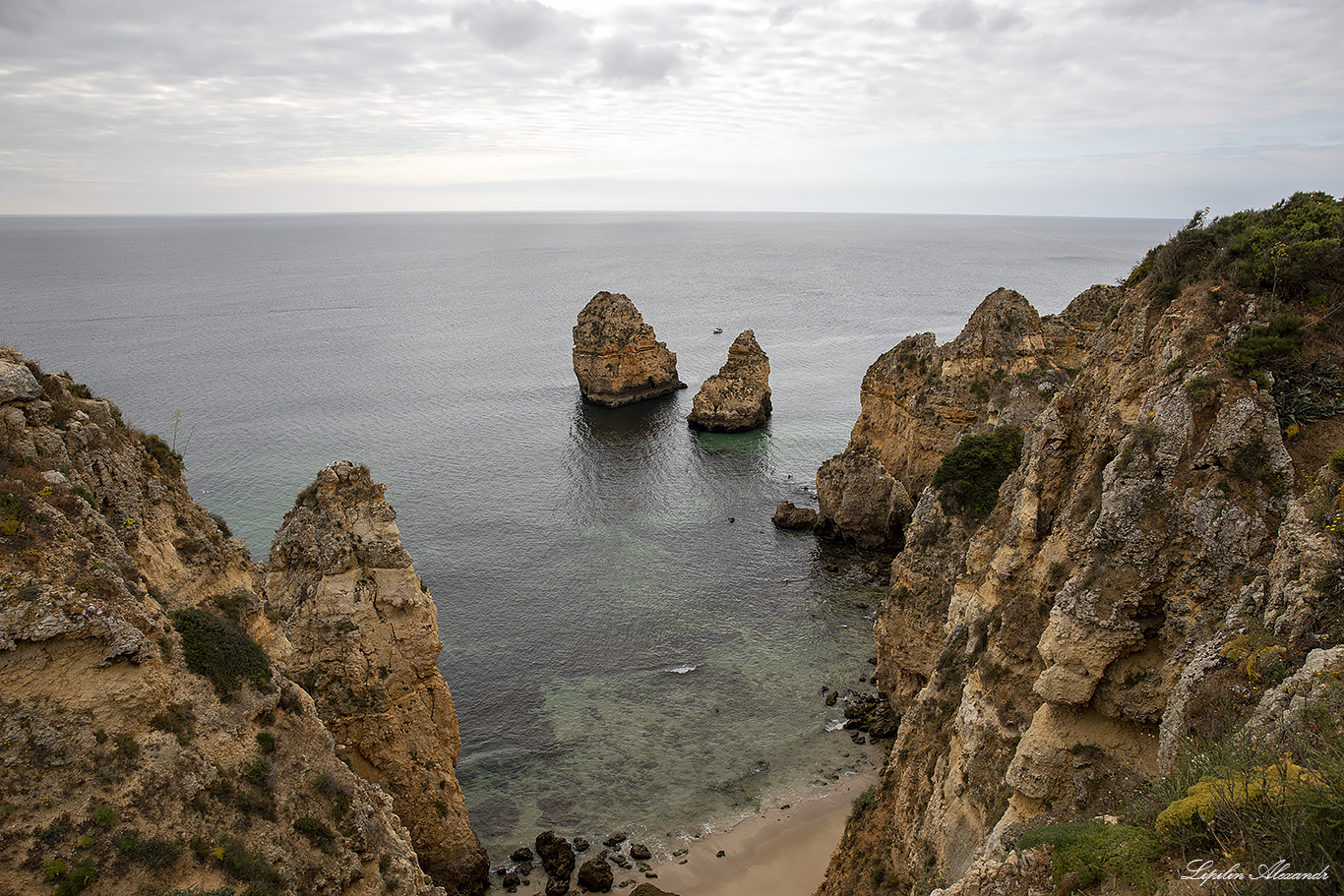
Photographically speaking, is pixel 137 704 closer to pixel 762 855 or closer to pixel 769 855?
pixel 762 855

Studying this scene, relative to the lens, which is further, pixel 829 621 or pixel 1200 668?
pixel 829 621

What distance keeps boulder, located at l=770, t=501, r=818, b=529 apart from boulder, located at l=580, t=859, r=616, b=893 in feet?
114

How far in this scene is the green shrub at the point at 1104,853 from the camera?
10195 millimetres

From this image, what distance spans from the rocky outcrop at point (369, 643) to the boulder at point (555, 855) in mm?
3465

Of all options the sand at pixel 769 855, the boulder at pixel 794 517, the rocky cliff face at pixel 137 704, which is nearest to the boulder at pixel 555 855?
the sand at pixel 769 855

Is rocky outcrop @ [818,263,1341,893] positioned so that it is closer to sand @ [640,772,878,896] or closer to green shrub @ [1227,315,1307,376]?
green shrub @ [1227,315,1307,376]

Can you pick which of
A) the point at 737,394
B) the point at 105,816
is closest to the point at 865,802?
the point at 105,816

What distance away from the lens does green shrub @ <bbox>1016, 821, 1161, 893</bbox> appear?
1020cm

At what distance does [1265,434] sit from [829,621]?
34.1m

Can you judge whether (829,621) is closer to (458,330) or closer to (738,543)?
(738,543)

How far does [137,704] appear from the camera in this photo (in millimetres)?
15250

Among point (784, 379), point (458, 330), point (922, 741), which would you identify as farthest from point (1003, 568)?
point (458, 330)

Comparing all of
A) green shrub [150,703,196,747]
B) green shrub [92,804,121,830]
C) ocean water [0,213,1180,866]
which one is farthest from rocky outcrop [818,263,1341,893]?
green shrub [92,804,121,830]

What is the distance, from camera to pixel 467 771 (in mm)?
34750
